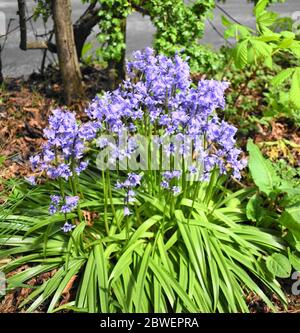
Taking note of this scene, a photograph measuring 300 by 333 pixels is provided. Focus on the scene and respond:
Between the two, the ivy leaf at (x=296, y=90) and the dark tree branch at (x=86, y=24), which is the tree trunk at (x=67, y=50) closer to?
the dark tree branch at (x=86, y=24)

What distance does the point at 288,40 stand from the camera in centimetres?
333

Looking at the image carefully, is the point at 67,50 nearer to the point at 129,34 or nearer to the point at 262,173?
the point at 129,34

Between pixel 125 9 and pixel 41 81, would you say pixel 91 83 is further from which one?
pixel 125 9

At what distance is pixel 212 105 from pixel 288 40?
2.98ft

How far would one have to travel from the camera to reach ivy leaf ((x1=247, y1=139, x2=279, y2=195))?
3.66 meters

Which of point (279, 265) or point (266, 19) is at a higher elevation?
point (266, 19)

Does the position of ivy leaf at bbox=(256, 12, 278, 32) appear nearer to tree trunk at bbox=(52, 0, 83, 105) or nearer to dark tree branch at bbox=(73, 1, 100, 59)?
tree trunk at bbox=(52, 0, 83, 105)

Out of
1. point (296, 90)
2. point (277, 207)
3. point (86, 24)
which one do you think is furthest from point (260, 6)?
point (86, 24)

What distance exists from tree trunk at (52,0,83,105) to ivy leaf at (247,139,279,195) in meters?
2.03

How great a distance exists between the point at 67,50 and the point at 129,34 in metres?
1.63

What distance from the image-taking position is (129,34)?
20.5 feet

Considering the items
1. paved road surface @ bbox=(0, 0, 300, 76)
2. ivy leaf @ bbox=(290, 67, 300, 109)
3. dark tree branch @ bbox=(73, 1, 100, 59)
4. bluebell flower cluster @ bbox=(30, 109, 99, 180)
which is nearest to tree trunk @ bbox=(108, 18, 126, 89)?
dark tree branch @ bbox=(73, 1, 100, 59)
